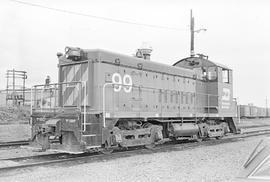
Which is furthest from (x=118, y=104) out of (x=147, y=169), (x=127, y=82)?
(x=147, y=169)

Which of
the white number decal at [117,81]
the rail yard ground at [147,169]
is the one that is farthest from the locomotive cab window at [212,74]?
the white number decal at [117,81]

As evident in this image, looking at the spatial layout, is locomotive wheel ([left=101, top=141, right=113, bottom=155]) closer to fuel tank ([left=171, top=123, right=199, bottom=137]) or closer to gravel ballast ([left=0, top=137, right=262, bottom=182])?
gravel ballast ([left=0, top=137, right=262, bottom=182])

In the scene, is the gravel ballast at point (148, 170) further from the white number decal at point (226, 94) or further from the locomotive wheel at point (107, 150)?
the white number decal at point (226, 94)

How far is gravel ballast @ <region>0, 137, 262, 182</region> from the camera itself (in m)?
6.52

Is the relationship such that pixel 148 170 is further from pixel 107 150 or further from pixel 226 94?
pixel 226 94

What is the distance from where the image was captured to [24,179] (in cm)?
644

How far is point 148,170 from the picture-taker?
7359 mm

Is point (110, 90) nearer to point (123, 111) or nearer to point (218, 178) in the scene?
point (123, 111)

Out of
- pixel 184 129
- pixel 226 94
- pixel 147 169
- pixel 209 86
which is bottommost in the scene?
pixel 147 169

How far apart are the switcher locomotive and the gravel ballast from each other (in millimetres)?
1089

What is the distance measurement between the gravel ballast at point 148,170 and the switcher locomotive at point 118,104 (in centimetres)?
109

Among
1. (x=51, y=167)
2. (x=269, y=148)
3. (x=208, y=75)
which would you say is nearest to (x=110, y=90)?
(x=51, y=167)

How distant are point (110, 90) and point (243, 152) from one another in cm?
475

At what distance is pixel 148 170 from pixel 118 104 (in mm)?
3489
